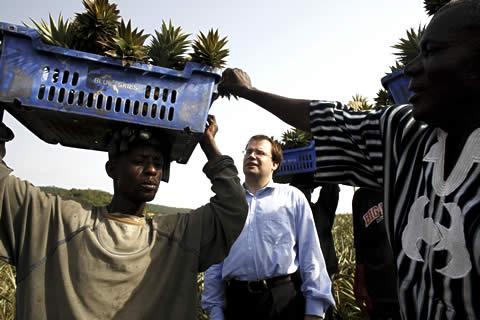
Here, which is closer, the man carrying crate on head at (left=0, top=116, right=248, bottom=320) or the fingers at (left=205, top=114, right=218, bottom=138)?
the man carrying crate on head at (left=0, top=116, right=248, bottom=320)

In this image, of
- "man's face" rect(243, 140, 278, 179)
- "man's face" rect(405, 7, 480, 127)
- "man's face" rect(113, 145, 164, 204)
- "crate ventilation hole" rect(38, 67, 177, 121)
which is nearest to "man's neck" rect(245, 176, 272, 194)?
"man's face" rect(243, 140, 278, 179)

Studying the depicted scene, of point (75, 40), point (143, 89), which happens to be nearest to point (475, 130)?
point (143, 89)

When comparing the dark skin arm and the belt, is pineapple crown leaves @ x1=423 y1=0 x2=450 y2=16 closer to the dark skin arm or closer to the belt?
the dark skin arm

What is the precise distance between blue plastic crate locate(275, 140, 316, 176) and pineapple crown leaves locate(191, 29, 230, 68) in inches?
79.3

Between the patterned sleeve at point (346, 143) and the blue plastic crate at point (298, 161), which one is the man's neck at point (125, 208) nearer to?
the patterned sleeve at point (346, 143)

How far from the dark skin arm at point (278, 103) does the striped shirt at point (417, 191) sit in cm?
5

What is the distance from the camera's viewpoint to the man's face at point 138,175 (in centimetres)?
189

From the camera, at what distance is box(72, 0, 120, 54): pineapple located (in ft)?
5.66

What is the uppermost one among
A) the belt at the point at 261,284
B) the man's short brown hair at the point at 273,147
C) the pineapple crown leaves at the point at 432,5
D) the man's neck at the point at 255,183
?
the pineapple crown leaves at the point at 432,5

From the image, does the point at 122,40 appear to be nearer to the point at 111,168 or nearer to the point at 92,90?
the point at 92,90

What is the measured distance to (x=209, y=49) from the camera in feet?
5.85

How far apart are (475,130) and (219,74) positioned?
3.52ft

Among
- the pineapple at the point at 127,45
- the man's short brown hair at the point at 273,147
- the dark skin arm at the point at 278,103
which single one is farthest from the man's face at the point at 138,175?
the man's short brown hair at the point at 273,147

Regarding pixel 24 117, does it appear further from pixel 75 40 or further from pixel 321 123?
pixel 321 123
